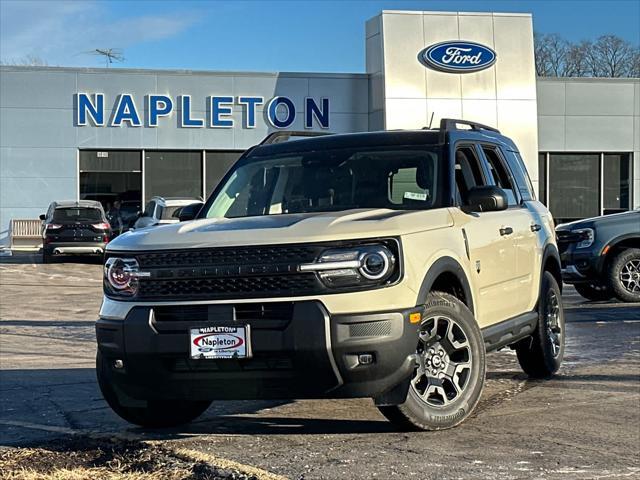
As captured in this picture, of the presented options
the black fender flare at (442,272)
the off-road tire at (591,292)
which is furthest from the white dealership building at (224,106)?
the black fender flare at (442,272)

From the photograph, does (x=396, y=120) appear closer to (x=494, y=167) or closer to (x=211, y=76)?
(x=211, y=76)

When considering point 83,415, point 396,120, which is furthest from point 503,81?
point 83,415

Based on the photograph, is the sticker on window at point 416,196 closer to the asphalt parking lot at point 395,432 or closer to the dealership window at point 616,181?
the asphalt parking lot at point 395,432

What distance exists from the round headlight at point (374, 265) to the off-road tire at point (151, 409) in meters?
1.60

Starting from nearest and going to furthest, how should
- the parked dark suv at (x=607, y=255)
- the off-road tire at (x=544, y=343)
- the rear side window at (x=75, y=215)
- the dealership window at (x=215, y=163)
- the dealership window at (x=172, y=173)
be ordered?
the off-road tire at (x=544, y=343), the parked dark suv at (x=607, y=255), the rear side window at (x=75, y=215), the dealership window at (x=172, y=173), the dealership window at (x=215, y=163)

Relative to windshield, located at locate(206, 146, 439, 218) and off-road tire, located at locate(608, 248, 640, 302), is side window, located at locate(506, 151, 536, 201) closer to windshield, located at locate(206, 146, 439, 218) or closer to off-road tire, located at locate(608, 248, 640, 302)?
windshield, located at locate(206, 146, 439, 218)

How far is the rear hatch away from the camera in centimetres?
2455

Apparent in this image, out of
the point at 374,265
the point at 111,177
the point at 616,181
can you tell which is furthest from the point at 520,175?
the point at 616,181

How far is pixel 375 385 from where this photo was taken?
5219mm

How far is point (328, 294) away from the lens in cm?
515

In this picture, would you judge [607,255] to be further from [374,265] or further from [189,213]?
[374,265]

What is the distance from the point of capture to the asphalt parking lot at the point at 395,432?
5156 mm

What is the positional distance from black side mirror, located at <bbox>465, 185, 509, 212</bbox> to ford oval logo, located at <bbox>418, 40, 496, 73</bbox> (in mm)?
23322

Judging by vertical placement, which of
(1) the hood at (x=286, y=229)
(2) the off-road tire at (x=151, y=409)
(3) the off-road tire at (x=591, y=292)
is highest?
(1) the hood at (x=286, y=229)
